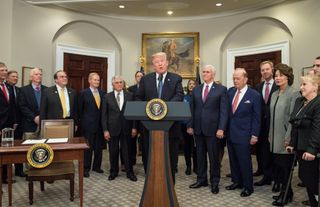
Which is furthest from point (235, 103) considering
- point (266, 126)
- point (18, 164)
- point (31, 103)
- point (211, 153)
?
point (18, 164)

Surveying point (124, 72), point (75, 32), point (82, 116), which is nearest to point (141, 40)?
point (124, 72)

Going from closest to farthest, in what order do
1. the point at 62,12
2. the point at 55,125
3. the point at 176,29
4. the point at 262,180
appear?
1. the point at 55,125
2. the point at 262,180
3. the point at 62,12
4. the point at 176,29

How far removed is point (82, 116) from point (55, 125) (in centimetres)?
108

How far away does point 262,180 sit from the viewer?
4348 millimetres

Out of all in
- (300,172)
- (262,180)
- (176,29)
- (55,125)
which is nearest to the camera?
(300,172)

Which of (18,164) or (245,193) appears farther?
(18,164)

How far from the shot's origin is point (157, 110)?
2.71 m

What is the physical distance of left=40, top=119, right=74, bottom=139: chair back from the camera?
12.4 ft

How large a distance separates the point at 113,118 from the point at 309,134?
261 cm

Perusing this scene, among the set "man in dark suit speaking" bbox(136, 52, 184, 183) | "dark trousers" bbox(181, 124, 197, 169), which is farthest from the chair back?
"dark trousers" bbox(181, 124, 197, 169)

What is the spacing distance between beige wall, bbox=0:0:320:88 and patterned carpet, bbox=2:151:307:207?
300 cm

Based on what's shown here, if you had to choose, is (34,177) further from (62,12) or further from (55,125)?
(62,12)

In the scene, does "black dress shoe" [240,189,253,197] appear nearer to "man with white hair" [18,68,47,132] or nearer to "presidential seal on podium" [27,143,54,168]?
"presidential seal on podium" [27,143,54,168]

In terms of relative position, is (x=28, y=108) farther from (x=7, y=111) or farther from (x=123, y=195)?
(x=123, y=195)
